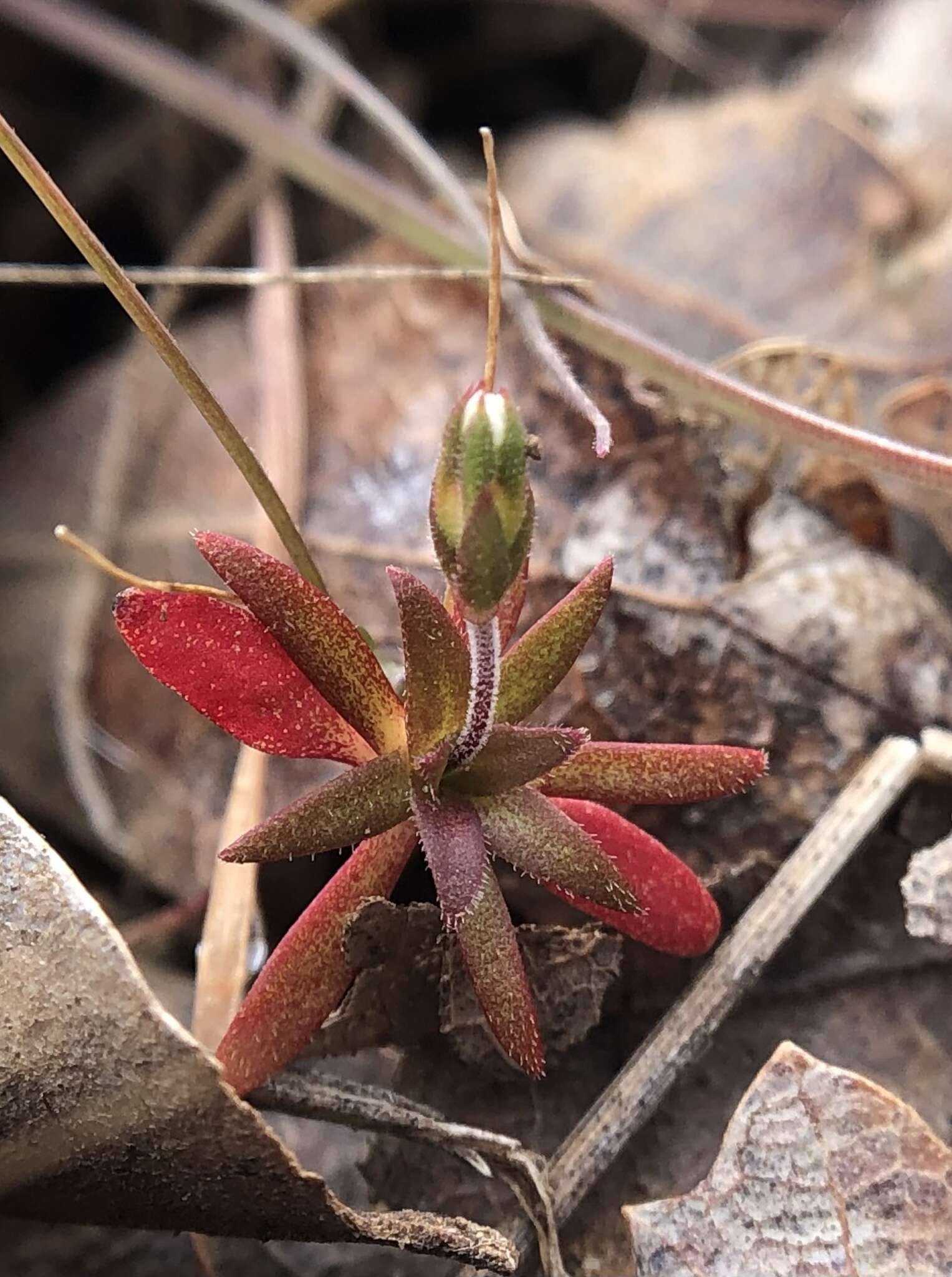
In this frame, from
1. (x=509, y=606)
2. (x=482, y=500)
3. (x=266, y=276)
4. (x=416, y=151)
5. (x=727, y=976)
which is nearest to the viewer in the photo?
(x=482, y=500)

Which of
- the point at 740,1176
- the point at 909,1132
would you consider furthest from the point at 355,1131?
the point at 909,1132

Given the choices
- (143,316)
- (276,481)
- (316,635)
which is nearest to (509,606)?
(316,635)

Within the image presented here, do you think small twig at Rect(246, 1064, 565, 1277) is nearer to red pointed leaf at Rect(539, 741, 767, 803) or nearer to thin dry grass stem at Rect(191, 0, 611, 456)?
red pointed leaf at Rect(539, 741, 767, 803)

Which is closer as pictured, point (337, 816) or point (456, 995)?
point (337, 816)

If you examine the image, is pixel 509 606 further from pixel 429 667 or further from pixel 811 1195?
pixel 811 1195

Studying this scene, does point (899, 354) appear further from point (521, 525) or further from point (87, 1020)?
point (87, 1020)

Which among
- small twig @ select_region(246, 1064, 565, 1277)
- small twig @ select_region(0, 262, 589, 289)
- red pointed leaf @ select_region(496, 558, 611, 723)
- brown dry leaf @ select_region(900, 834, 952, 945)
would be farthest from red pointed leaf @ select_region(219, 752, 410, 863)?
small twig @ select_region(0, 262, 589, 289)

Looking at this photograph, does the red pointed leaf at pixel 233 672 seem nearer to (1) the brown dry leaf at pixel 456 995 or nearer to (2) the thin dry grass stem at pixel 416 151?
(1) the brown dry leaf at pixel 456 995

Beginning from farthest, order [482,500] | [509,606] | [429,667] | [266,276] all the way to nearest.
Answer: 1. [266,276]
2. [509,606]
3. [429,667]
4. [482,500]
